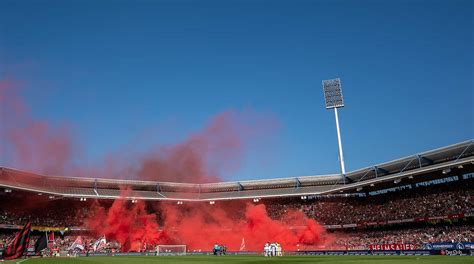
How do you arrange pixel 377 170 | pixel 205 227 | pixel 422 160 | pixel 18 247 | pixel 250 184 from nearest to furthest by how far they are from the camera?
pixel 18 247, pixel 422 160, pixel 377 170, pixel 205 227, pixel 250 184

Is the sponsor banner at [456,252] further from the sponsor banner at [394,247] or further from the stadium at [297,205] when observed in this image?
the sponsor banner at [394,247]

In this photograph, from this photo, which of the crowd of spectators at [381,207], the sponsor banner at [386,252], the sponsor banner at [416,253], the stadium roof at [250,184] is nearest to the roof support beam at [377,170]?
the stadium roof at [250,184]

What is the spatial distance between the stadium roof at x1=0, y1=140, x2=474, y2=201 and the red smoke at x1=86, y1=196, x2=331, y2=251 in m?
3.34

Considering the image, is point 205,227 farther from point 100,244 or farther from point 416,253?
point 416,253

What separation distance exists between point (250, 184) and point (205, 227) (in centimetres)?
1271

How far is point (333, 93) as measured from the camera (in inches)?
3339

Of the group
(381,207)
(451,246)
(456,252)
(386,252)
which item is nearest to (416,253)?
(451,246)

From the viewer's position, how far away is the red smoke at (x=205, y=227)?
68438mm

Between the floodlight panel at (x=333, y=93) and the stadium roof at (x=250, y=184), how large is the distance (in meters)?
15.4

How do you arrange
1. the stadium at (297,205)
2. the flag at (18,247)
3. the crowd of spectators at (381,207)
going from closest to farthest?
1. the flag at (18,247)
2. the stadium at (297,205)
3. the crowd of spectators at (381,207)

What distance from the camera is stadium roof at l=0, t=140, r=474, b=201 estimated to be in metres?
59.2

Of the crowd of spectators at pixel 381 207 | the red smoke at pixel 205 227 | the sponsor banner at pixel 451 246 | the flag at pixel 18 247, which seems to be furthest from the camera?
the red smoke at pixel 205 227

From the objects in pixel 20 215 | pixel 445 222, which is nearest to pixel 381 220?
pixel 445 222

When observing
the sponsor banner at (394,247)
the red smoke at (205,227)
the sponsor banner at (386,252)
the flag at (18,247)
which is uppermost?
the red smoke at (205,227)
